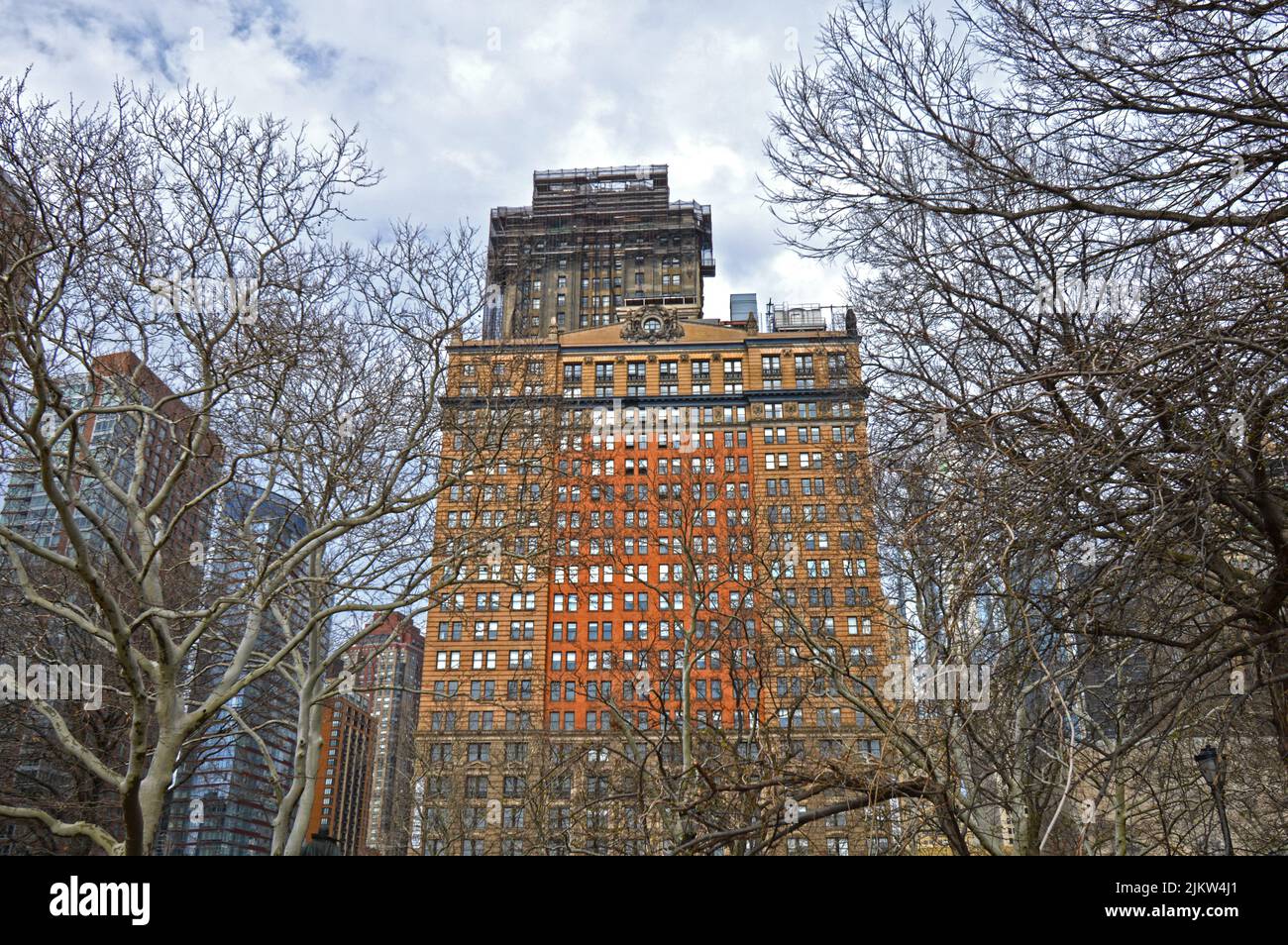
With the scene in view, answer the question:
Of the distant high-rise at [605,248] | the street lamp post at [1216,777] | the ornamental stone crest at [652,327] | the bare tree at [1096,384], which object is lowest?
the street lamp post at [1216,777]

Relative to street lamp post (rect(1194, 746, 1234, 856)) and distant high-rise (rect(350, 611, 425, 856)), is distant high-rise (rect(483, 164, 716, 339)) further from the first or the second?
street lamp post (rect(1194, 746, 1234, 856))

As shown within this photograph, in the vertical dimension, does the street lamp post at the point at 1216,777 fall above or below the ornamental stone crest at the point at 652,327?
below

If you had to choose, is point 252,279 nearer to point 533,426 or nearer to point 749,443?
point 533,426

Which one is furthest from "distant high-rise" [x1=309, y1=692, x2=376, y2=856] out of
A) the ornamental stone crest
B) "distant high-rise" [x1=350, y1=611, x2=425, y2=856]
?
the ornamental stone crest

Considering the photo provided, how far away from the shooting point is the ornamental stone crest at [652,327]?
78.4 m

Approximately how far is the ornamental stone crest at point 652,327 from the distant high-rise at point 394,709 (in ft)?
108

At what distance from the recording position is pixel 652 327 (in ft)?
260

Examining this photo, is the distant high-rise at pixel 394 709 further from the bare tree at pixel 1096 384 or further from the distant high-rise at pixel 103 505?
the bare tree at pixel 1096 384

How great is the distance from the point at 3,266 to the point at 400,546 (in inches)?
317

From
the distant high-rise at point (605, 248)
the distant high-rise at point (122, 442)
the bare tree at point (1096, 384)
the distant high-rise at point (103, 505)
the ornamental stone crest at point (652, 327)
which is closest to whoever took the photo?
the bare tree at point (1096, 384)

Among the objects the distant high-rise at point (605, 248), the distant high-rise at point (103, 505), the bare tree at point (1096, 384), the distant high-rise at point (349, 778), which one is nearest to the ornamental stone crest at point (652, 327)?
the distant high-rise at point (605, 248)

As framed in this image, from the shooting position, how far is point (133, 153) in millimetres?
12352

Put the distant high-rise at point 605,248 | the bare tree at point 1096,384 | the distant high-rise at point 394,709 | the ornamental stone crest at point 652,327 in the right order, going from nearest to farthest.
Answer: the bare tree at point 1096,384, the distant high-rise at point 394,709, the ornamental stone crest at point 652,327, the distant high-rise at point 605,248

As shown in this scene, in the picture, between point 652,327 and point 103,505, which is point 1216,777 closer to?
point 103,505
